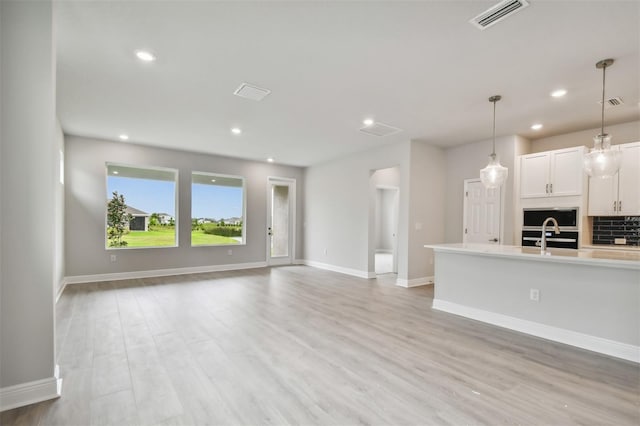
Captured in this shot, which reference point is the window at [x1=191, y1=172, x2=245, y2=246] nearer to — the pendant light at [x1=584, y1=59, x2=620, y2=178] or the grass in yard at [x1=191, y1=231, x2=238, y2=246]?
the grass in yard at [x1=191, y1=231, x2=238, y2=246]

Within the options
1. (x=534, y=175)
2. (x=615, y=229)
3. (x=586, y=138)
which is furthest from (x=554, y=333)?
(x=586, y=138)

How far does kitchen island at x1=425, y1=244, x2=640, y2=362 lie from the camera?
110 inches

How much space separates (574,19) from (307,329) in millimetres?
3656

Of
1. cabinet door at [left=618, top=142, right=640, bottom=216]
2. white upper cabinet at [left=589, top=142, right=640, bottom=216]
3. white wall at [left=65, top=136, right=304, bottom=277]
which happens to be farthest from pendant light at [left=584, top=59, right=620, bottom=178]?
white wall at [left=65, top=136, right=304, bottom=277]

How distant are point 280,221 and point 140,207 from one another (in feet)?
11.1

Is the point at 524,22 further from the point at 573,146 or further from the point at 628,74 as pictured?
the point at 573,146

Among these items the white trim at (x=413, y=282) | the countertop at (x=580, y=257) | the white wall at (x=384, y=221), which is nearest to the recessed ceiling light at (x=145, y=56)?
the countertop at (x=580, y=257)

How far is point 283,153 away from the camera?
6.74 metres

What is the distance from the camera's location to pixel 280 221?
27.0ft

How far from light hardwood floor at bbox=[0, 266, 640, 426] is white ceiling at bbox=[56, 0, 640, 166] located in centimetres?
277

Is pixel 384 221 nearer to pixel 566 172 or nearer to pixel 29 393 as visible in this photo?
pixel 566 172

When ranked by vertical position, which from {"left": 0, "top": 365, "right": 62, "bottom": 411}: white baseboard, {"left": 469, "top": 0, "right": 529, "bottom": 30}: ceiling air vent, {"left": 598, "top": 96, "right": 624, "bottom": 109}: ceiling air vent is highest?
{"left": 469, "top": 0, "right": 529, "bottom": 30}: ceiling air vent

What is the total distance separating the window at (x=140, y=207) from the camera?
595cm

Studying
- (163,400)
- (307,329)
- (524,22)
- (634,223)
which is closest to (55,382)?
(163,400)
